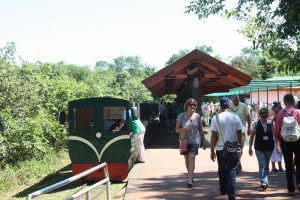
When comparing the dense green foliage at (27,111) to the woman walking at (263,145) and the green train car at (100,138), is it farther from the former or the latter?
the woman walking at (263,145)

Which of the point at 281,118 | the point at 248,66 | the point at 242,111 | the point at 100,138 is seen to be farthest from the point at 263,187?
the point at 248,66

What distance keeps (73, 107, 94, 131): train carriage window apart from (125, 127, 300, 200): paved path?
5.16 feet

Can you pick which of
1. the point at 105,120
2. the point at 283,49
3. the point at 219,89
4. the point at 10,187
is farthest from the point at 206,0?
the point at 219,89

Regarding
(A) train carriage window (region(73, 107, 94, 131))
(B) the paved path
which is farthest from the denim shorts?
(A) train carriage window (region(73, 107, 94, 131))

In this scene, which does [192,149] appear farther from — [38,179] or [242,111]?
[38,179]

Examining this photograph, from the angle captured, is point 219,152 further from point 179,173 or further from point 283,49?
point 283,49

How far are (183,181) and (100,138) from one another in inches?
99.0

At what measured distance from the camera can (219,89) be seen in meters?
30.4

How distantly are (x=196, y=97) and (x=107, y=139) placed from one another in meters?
8.25

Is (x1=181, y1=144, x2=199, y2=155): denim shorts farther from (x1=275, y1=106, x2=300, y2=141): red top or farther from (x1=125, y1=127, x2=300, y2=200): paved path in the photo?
(x1=275, y1=106, x2=300, y2=141): red top

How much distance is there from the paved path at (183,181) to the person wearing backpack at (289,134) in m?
0.43

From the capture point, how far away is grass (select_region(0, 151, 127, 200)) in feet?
37.7

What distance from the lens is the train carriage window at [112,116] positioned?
475 inches

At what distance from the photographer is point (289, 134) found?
8344mm
